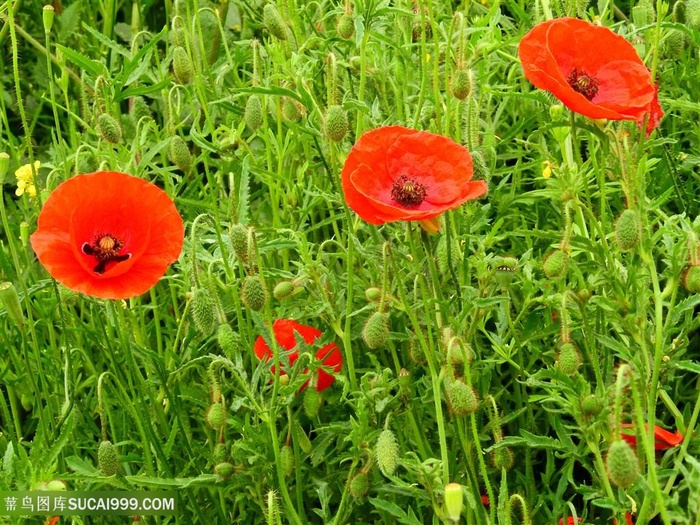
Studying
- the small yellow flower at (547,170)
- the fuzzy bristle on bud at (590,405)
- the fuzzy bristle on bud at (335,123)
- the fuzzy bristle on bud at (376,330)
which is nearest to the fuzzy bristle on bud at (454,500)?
the fuzzy bristle on bud at (590,405)

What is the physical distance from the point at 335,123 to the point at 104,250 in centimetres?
41

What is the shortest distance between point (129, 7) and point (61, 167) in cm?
143

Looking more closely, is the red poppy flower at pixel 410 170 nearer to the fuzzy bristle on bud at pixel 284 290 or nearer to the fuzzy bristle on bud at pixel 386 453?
the fuzzy bristle on bud at pixel 284 290

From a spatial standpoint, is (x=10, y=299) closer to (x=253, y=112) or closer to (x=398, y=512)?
(x=253, y=112)

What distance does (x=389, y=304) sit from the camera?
181cm

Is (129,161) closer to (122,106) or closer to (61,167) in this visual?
(61,167)

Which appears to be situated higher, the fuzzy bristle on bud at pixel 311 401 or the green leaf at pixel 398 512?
the fuzzy bristle on bud at pixel 311 401

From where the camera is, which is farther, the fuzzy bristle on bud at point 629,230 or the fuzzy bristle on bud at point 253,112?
the fuzzy bristle on bud at point 253,112

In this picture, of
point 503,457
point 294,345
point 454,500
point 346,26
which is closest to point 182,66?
point 346,26

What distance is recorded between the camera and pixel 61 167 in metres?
2.17

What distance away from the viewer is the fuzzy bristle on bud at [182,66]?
1991mm

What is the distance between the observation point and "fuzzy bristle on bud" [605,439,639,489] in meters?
1.35

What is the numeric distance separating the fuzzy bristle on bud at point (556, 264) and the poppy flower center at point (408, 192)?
0.22 metres

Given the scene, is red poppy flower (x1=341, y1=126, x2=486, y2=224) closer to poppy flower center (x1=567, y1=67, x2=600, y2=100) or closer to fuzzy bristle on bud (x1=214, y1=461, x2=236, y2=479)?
poppy flower center (x1=567, y1=67, x2=600, y2=100)
